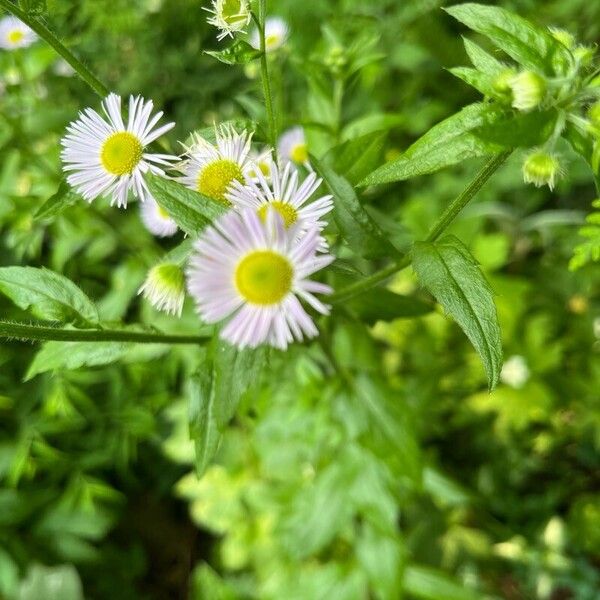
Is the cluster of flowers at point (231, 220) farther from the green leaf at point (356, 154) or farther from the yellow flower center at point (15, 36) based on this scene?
the yellow flower center at point (15, 36)

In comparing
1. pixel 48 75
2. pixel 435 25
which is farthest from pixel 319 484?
pixel 435 25

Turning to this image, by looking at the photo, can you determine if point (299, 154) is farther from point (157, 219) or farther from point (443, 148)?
point (443, 148)

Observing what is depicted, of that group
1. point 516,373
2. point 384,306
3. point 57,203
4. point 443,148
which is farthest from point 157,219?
point 516,373

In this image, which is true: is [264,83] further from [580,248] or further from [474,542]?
[474,542]

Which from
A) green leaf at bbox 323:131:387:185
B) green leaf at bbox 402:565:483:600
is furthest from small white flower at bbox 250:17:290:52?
green leaf at bbox 402:565:483:600

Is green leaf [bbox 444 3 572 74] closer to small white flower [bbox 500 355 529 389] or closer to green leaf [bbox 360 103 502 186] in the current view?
green leaf [bbox 360 103 502 186]

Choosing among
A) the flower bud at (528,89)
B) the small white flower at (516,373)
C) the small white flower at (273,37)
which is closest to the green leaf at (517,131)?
the flower bud at (528,89)
